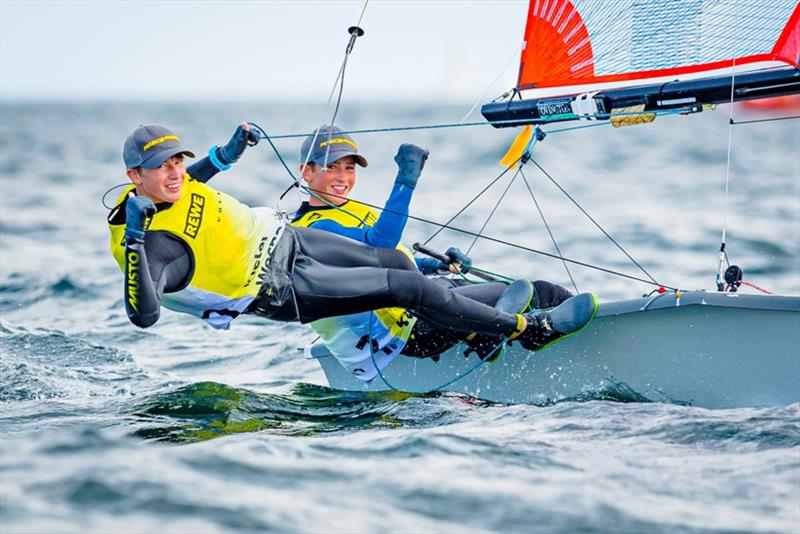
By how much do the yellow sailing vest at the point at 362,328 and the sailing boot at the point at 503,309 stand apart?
0.31 m

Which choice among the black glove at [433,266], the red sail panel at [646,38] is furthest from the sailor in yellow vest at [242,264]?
the red sail panel at [646,38]

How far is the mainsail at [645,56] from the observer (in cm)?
460

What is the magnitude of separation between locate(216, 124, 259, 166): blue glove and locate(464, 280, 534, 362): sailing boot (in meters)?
1.22

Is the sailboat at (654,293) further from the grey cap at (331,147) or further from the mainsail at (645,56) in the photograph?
the grey cap at (331,147)

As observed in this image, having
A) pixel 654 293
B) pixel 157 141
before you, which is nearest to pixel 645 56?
pixel 654 293

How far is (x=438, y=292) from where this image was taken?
4.41 m

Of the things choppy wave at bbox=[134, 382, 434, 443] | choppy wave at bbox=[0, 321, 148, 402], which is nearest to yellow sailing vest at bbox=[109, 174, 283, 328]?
A: choppy wave at bbox=[134, 382, 434, 443]

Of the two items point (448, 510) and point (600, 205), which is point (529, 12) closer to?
point (448, 510)

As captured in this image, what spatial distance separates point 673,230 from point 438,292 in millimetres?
7675

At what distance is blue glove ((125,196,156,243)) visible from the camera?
380cm

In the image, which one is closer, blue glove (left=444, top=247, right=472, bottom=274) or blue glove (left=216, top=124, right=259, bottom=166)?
blue glove (left=216, top=124, right=259, bottom=166)

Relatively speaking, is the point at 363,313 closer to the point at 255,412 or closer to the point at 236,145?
the point at 255,412

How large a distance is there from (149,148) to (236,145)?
19.5 inches

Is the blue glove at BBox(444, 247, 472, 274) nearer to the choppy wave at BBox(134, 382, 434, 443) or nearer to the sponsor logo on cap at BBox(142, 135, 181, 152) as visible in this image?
the choppy wave at BBox(134, 382, 434, 443)
